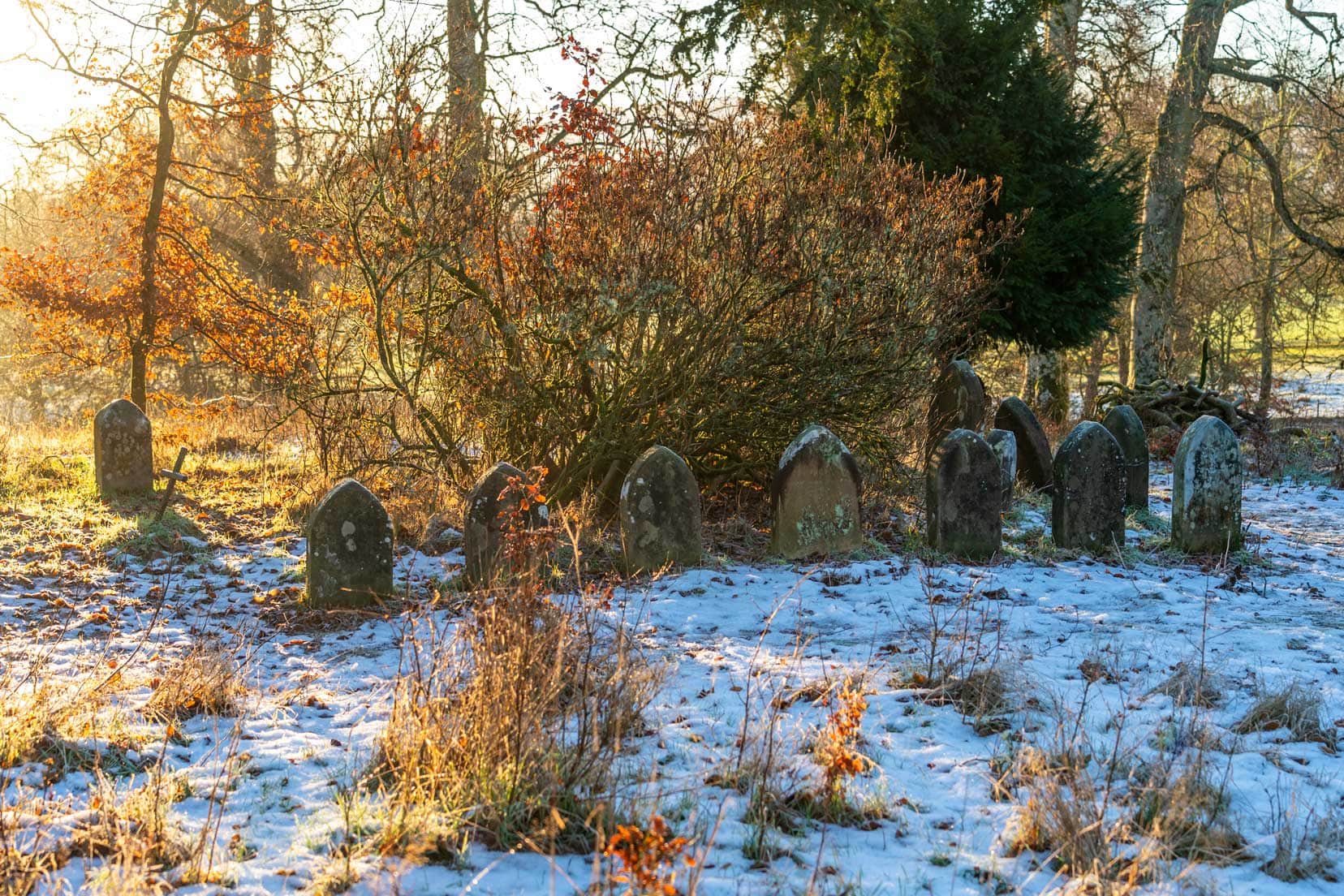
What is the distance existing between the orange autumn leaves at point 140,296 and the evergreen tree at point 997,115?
623 cm

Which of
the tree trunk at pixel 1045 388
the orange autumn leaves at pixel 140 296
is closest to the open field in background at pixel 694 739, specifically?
the orange autumn leaves at pixel 140 296

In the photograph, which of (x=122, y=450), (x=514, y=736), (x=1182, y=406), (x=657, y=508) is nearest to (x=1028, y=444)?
(x=657, y=508)

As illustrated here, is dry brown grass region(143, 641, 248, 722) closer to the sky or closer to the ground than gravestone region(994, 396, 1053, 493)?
closer to the ground

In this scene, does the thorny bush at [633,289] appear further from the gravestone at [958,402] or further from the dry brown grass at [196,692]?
the dry brown grass at [196,692]

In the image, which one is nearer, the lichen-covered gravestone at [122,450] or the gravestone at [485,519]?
the gravestone at [485,519]

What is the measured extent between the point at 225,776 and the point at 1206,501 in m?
6.65

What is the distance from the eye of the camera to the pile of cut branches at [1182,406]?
44.5 ft

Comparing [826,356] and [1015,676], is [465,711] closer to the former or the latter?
[1015,676]

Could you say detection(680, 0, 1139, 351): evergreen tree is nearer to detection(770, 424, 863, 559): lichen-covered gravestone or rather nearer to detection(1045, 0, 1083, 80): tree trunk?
detection(1045, 0, 1083, 80): tree trunk

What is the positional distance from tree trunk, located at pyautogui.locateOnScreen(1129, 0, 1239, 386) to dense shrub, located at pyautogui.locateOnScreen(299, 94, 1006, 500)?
856cm

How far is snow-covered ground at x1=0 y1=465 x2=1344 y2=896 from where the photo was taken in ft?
10.4

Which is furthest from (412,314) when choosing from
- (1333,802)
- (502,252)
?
(1333,802)

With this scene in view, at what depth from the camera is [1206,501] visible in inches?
301

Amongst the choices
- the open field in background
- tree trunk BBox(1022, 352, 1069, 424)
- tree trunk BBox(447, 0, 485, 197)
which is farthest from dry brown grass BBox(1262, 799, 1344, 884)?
tree trunk BBox(1022, 352, 1069, 424)
